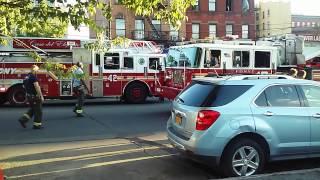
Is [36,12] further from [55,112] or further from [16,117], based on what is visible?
[55,112]

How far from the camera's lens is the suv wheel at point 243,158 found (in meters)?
7.52

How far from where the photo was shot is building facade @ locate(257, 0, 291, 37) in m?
91.2

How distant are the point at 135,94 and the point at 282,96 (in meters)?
13.7

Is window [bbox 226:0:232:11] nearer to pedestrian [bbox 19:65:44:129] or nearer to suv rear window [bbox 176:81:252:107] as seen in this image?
pedestrian [bbox 19:65:44:129]

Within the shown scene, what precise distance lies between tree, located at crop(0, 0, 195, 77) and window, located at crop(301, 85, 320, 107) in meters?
2.39

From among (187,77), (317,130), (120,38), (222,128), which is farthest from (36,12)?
(187,77)

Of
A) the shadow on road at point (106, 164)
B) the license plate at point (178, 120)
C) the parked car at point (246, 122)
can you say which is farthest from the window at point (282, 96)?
the shadow on road at point (106, 164)

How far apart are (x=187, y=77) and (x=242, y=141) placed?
8544 millimetres

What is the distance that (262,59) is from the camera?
57.6 feet

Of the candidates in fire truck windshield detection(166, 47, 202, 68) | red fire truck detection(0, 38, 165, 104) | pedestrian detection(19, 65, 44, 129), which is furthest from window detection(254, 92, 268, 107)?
red fire truck detection(0, 38, 165, 104)

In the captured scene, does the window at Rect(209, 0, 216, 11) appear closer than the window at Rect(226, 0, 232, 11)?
Yes

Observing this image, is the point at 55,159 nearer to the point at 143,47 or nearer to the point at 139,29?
the point at 143,47

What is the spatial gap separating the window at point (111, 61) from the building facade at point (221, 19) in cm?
3083

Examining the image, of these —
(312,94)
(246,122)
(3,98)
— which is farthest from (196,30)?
(246,122)
